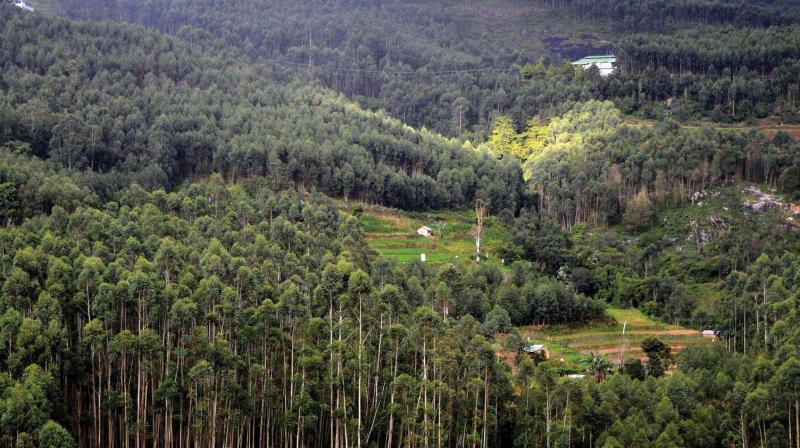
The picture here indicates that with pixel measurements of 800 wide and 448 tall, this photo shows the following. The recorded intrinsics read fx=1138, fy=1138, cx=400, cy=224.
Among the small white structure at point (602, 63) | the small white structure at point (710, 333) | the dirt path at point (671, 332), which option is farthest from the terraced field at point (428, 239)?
the small white structure at point (602, 63)

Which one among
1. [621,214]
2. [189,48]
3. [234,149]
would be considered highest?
[189,48]

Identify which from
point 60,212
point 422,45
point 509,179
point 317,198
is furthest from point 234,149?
point 422,45

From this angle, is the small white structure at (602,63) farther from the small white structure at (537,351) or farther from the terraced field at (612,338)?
the small white structure at (537,351)

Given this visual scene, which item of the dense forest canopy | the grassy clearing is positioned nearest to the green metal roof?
the dense forest canopy

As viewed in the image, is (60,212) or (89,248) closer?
(89,248)

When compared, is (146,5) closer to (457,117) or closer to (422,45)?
(422,45)

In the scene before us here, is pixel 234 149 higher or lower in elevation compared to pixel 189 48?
lower
